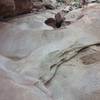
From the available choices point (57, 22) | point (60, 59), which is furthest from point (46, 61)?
point (57, 22)

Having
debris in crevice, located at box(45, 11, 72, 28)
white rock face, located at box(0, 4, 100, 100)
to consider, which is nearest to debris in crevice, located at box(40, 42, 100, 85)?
white rock face, located at box(0, 4, 100, 100)

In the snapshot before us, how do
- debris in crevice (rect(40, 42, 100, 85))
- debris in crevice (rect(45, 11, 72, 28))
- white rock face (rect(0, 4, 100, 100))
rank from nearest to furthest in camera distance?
white rock face (rect(0, 4, 100, 100))
debris in crevice (rect(40, 42, 100, 85))
debris in crevice (rect(45, 11, 72, 28))

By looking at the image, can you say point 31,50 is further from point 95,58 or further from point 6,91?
point 6,91

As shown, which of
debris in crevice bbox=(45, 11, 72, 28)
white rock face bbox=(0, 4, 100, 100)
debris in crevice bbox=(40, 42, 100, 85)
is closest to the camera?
white rock face bbox=(0, 4, 100, 100)

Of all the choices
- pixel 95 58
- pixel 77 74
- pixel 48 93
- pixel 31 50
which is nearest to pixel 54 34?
pixel 31 50

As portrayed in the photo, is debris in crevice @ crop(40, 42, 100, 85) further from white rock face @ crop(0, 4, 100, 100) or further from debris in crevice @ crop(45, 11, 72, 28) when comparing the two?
debris in crevice @ crop(45, 11, 72, 28)

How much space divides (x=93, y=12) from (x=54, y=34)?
1.01m

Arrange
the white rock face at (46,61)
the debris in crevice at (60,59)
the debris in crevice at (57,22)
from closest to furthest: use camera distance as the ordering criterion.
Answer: the white rock face at (46,61) < the debris in crevice at (60,59) < the debris in crevice at (57,22)

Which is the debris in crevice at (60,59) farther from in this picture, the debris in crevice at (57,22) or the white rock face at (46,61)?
the debris in crevice at (57,22)

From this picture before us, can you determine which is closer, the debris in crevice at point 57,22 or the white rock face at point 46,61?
the white rock face at point 46,61

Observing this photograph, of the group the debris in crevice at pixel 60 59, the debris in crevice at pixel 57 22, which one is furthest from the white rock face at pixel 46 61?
the debris in crevice at pixel 57 22

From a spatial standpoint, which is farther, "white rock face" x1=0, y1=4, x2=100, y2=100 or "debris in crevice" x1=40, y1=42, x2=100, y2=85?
"debris in crevice" x1=40, y1=42, x2=100, y2=85

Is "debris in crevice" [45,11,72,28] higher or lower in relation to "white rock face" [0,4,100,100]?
lower

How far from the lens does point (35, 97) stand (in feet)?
6.11
